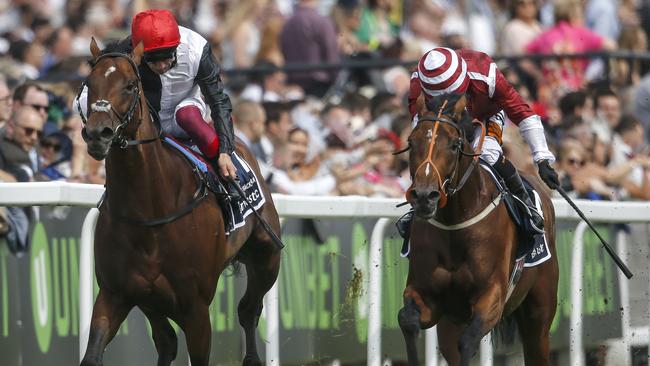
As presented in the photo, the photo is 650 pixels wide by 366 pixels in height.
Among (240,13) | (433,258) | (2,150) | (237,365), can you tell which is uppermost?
(240,13)

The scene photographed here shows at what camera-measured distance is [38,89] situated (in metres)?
8.78

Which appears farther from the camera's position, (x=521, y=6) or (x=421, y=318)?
(x=521, y=6)

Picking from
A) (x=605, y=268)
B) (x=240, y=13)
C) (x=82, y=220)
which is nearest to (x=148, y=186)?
(x=82, y=220)

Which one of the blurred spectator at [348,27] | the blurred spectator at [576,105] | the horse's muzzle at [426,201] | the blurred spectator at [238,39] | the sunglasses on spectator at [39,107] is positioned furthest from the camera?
the blurred spectator at [348,27]

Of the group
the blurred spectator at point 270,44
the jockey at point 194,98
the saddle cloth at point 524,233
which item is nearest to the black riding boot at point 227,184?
the jockey at point 194,98

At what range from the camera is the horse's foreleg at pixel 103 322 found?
20.3 ft

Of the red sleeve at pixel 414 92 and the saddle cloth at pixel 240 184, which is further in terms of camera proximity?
the red sleeve at pixel 414 92

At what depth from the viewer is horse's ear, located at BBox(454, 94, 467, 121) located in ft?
21.7

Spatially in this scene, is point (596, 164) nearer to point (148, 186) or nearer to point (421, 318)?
point (421, 318)

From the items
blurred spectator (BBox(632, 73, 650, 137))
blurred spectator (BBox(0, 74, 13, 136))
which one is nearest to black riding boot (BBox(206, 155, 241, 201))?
blurred spectator (BBox(0, 74, 13, 136))

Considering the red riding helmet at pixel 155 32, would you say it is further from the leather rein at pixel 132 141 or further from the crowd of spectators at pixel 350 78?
the crowd of spectators at pixel 350 78

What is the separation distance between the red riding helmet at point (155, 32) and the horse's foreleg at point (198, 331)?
3.79 ft

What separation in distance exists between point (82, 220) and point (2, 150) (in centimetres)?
152

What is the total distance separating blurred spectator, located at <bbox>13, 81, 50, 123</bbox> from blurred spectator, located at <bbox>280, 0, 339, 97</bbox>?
4.56 metres
